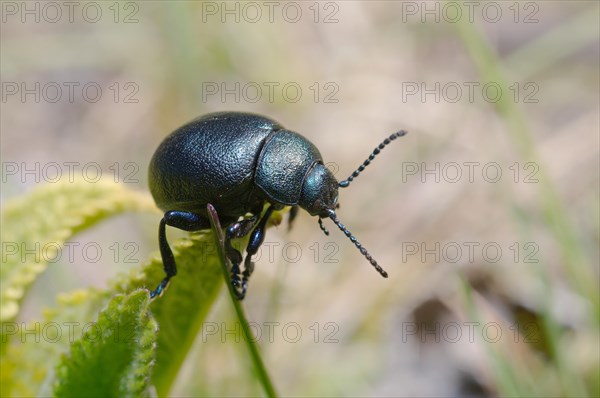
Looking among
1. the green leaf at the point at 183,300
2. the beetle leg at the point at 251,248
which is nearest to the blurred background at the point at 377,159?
the beetle leg at the point at 251,248

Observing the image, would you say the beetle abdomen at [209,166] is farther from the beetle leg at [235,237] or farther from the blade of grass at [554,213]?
the blade of grass at [554,213]

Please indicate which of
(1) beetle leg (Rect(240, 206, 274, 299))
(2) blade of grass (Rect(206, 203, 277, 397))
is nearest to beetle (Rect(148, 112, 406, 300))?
(1) beetle leg (Rect(240, 206, 274, 299))

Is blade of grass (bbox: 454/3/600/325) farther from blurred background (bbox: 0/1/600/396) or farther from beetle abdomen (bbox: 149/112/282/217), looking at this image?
beetle abdomen (bbox: 149/112/282/217)

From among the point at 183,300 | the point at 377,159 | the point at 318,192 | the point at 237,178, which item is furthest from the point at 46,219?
the point at 377,159

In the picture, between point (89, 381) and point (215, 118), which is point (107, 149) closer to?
point (215, 118)

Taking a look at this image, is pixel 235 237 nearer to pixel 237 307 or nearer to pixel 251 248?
pixel 251 248
